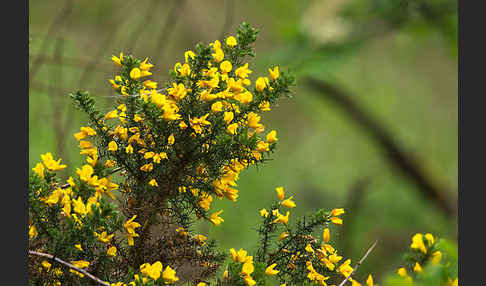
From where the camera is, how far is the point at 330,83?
6234 millimetres

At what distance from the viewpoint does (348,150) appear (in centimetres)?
926

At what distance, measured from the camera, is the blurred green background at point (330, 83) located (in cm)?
464

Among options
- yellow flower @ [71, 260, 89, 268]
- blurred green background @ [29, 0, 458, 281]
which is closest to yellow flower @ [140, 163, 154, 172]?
yellow flower @ [71, 260, 89, 268]

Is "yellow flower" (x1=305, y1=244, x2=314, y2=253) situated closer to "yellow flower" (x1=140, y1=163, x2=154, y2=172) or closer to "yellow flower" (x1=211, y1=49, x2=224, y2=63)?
"yellow flower" (x1=140, y1=163, x2=154, y2=172)

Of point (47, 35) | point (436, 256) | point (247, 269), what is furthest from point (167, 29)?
point (436, 256)

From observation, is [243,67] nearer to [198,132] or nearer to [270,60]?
[198,132]

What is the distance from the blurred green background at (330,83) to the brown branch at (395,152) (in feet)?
0.25

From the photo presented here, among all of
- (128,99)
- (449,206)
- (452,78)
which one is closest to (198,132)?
(128,99)

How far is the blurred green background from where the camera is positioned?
4641 millimetres

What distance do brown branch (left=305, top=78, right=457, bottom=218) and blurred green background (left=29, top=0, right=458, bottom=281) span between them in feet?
0.25

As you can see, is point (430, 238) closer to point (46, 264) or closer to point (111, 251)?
point (111, 251)

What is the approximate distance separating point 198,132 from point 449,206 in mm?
6341

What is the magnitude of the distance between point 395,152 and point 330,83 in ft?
5.51

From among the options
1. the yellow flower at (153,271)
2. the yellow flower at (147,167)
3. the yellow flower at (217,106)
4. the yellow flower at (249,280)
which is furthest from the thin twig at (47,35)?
the yellow flower at (249,280)
